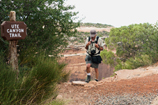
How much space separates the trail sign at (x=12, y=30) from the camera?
495 centimetres

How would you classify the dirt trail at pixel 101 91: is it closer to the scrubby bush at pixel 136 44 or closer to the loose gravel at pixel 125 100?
the loose gravel at pixel 125 100

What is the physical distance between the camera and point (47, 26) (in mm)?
7766

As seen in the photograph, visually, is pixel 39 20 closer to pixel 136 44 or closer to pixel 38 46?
pixel 38 46

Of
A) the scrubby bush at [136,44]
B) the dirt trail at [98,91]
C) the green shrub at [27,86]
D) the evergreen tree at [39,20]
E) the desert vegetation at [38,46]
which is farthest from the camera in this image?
the scrubby bush at [136,44]

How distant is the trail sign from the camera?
4949 mm

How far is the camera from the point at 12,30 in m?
5.02

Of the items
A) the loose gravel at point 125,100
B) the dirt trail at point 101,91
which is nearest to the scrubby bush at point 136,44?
the dirt trail at point 101,91

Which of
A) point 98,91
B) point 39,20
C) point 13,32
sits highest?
point 39,20

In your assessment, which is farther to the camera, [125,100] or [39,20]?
[39,20]

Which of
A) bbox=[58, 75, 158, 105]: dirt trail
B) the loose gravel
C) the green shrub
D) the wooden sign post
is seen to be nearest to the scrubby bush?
bbox=[58, 75, 158, 105]: dirt trail

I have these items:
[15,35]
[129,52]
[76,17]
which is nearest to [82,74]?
[129,52]

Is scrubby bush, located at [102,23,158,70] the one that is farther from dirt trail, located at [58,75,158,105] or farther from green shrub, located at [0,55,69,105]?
green shrub, located at [0,55,69,105]

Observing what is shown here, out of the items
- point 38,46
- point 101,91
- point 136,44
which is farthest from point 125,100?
point 136,44

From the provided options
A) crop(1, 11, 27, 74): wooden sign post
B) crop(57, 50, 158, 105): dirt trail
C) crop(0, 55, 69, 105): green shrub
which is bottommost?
crop(57, 50, 158, 105): dirt trail
